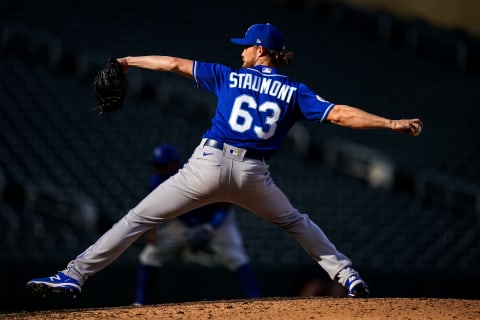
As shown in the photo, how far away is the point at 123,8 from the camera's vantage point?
14.3 meters

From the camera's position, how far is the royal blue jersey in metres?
4.62

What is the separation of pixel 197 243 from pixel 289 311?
2.93 metres

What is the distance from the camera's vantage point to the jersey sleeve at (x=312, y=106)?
15.2 feet

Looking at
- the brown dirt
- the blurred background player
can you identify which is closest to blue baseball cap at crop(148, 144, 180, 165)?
the blurred background player

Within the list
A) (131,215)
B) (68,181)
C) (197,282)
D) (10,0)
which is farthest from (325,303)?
(10,0)

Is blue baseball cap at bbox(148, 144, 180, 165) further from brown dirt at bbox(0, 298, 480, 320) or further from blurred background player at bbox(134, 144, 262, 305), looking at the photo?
brown dirt at bbox(0, 298, 480, 320)

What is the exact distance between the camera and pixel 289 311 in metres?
4.66

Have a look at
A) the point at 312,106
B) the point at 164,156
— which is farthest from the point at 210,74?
the point at 164,156

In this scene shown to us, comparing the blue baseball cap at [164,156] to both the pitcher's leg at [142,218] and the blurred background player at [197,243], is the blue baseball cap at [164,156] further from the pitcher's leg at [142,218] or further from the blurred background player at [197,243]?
the pitcher's leg at [142,218]

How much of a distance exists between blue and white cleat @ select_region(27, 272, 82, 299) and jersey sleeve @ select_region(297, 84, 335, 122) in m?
1.55

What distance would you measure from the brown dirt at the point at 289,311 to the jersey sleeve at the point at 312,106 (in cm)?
105

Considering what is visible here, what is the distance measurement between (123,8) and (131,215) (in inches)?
398

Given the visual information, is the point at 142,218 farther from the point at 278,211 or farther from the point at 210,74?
the point at 210,74

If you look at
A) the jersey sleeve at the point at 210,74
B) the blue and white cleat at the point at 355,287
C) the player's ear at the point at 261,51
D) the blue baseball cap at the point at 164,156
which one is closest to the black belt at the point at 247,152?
the jersey sleeve at the point at 210,74
